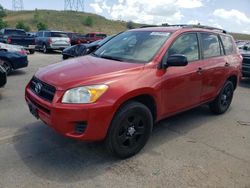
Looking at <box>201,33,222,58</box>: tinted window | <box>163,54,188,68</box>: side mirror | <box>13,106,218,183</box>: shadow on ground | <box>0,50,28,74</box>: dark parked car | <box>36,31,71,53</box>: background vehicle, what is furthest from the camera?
<box>36,31,71,53</box>: background vehicle

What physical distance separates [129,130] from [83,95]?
2.77 ft

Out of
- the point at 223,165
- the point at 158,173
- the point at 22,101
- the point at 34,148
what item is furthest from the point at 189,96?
the point at 22,101

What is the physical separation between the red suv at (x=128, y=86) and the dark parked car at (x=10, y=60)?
5.81 meters

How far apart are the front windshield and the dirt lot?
136cm

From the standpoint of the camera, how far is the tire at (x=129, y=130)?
370cm

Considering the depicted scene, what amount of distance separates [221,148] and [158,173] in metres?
1.36

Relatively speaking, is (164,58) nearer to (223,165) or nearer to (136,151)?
(136,151)

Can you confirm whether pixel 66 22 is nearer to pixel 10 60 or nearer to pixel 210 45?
pixel 10 60

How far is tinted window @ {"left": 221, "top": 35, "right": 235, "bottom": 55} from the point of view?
6.07 meters

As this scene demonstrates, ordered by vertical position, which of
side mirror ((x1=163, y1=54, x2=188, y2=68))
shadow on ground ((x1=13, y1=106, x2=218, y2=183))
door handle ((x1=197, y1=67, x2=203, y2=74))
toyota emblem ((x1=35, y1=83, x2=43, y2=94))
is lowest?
shadow on ground ((x1=13, y1=106, x2=218, y2=183))

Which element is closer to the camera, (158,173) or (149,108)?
(158,173)

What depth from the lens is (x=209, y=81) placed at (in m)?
5.35

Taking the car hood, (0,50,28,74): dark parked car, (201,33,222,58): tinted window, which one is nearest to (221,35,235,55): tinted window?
(201,33,222,58): tinted window

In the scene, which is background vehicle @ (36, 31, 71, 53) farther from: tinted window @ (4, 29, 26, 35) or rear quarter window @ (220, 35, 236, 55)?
rear quarter window @ (220, 35, 236, 55)
